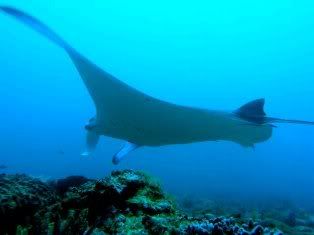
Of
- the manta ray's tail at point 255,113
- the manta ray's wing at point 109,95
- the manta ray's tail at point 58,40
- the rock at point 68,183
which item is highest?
the manta ray's tail at point 58,40

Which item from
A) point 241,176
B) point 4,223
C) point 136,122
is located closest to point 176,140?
point 136,122

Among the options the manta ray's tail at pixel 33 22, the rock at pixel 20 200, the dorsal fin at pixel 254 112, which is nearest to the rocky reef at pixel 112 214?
the rock at pixel 20 200

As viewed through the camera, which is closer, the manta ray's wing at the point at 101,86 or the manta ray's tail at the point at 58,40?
the manta ray's tail at the point at 58,40

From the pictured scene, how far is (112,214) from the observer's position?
3.04 m

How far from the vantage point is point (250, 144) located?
21.1 feet

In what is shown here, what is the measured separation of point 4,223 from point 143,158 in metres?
72.6

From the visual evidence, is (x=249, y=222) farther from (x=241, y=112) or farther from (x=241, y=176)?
(x=241, y=176)

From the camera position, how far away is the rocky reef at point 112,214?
2.81 meters

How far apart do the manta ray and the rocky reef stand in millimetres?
1934

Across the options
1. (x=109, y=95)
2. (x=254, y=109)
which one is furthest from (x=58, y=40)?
(x=254, y=109)

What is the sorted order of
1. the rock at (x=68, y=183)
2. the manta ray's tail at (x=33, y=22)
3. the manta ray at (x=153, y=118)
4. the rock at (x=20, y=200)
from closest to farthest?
the rock at (x=20, y=200) < the manta ray's tail at (x=33, y=22) < the rock at (x=68, y=183) < the manta ray at (x=153, y=118)

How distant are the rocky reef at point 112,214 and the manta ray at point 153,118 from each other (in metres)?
1.93

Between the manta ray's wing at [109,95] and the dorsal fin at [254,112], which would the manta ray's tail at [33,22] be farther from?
the dorsal fin at [254,112]

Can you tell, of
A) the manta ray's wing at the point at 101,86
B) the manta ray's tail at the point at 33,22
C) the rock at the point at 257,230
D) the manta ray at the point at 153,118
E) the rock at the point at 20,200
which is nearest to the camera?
the rock at the point at 257,230
